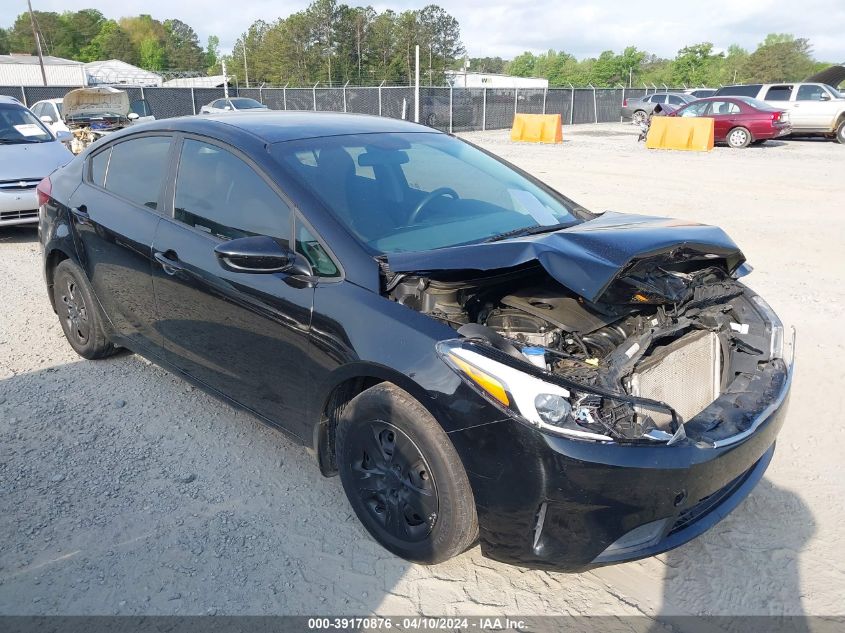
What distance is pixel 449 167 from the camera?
3836 mm

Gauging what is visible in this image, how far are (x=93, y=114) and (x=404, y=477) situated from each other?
16849mm

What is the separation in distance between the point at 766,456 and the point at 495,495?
4.37 feet

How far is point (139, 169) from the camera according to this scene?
4062mm

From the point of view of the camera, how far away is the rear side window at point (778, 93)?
877 inches

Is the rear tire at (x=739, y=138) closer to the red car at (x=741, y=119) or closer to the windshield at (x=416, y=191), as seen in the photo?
the red car at (x=741, y=119)

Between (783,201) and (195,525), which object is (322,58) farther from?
(195,525)

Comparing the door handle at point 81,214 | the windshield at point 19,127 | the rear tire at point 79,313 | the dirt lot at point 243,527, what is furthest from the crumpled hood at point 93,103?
the door handle at point 81,214

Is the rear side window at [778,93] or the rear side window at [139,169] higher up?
the rear side window at [139,169]

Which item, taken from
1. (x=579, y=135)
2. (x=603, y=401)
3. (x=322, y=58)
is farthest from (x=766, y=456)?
(x=322, y=58)

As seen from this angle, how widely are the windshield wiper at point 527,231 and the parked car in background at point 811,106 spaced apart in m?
21.6

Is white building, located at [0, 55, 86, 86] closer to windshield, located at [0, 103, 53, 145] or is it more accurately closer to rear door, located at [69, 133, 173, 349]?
windshield, located at [0, 103, 53, 145]

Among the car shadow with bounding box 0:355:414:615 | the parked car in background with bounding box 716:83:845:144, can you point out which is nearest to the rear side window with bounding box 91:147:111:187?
the car shadow with bounding box 0:355:414:615

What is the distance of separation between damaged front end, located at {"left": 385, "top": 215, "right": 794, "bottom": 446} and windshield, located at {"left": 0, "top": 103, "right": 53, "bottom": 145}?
8289 millimetres

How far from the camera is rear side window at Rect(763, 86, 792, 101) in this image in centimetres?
2227
